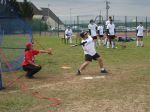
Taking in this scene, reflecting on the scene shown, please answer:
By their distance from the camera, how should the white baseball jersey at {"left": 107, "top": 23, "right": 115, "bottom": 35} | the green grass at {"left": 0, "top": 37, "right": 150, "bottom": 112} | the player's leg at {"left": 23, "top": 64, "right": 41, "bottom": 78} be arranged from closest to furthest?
the green grass at {"left": 0, "top": 37, "right": 150, "bottom": 112} < the player's leg at {"left": 23, "top": 64, "right": 41, "bottom": 78} < the white baseball jersey at {"left": 107, "top": 23, "right": 115, "bottom": 35}

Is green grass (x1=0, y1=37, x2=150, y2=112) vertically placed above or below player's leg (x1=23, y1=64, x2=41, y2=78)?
below

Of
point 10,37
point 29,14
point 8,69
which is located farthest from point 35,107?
point 29,14

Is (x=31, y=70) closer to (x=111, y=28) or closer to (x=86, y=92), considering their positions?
(x=86, y=92)

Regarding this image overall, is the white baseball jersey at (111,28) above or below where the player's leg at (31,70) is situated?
above

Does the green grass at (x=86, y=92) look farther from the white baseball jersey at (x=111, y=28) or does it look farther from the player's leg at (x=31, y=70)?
the white baseball jersey at (x=111, y=28)

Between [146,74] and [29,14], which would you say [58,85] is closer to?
[146,74]

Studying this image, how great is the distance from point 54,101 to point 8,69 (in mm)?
6358

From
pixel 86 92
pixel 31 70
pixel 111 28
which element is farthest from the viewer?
pixel 111 28

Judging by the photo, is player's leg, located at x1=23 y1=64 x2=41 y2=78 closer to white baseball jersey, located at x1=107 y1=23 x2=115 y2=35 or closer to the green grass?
the green grass

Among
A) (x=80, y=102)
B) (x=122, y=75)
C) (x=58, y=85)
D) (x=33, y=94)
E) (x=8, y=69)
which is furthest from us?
(x=8, y=69)

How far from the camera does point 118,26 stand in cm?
5491

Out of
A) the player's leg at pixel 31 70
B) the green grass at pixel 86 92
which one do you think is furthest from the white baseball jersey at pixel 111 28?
the player's leg at pixel 31 70

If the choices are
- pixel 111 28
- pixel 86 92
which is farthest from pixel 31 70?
pixel 111 28

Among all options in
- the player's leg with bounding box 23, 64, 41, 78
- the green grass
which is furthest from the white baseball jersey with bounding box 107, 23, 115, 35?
the player's leg with bounding box 23, 64, 41, 78
